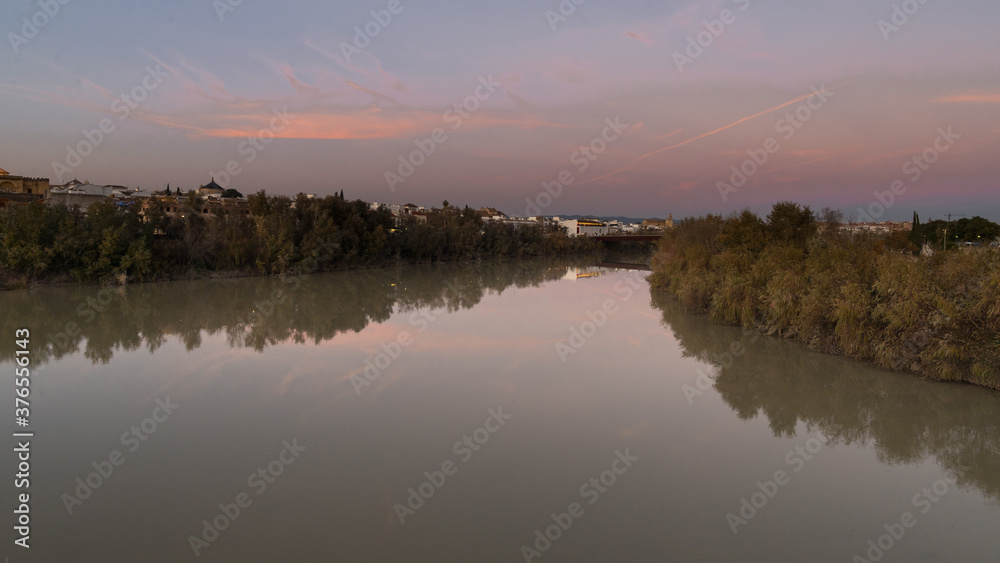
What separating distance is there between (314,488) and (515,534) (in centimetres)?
191

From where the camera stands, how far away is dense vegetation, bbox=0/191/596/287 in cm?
1944

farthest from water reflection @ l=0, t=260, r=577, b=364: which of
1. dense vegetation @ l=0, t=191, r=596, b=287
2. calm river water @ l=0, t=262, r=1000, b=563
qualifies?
dense vegetation @ l=0, t=191, r=596, b=287

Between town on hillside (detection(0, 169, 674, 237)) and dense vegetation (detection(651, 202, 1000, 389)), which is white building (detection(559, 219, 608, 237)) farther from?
dense vegetation (detection(651, 202, 1000, 389))

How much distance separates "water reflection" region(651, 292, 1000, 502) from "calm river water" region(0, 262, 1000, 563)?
0.14 feet

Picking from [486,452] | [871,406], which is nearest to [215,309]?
[486,452]

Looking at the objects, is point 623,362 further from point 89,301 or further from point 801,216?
point 89,301

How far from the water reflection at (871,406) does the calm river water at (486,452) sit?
0.14 ft

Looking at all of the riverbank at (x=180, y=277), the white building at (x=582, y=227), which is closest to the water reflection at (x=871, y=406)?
the riverbank at (x=180, y=277)

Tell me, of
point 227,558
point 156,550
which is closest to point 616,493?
point 227,558

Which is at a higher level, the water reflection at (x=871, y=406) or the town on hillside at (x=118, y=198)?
the town on hillside at (x=118, y=198)

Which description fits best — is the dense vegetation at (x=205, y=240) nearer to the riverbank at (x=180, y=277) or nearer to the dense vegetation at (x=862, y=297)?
the riverbank at (x=180, y=277)

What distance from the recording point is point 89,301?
16.9 m

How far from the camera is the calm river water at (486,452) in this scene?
434 cm

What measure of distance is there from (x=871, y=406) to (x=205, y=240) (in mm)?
25086
